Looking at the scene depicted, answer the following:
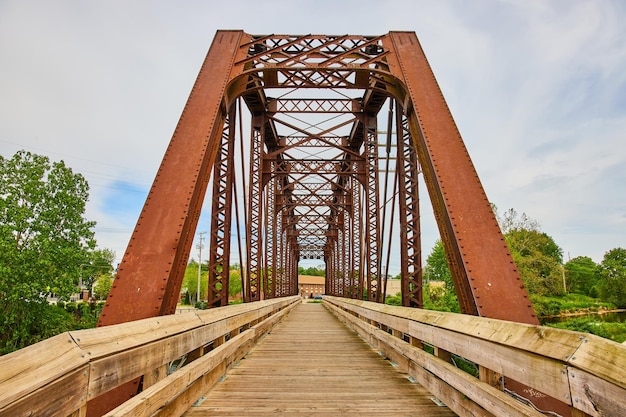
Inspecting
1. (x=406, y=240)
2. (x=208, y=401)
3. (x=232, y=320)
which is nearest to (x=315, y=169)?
(x=406, y=240)

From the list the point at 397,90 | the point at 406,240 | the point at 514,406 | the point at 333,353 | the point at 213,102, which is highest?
the point at 397,90

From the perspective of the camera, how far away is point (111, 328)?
226cm

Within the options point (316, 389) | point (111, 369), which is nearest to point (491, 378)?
point (316, 389)

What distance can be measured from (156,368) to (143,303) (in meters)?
1.76

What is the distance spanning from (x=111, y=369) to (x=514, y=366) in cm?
217

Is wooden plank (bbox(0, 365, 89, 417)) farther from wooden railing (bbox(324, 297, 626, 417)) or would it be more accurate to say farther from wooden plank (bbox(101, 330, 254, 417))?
wooden railing (bbox(324, 297, 626, 417))

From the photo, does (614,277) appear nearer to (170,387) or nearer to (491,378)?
Result: (491,378)

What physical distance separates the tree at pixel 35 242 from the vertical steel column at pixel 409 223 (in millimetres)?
22729

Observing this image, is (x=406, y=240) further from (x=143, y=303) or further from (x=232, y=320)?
(x=143, y=303)

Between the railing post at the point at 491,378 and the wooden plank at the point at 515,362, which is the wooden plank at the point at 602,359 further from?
the railing post at the point at 491,378

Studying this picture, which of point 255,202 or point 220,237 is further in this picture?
point 255,202

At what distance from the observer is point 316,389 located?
13.7ft

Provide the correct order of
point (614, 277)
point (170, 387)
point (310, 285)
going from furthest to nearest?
1. point (310, 285)
2. point (614, 277)
3. point (170, 387)

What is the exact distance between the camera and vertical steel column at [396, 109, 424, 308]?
9.06 meters
